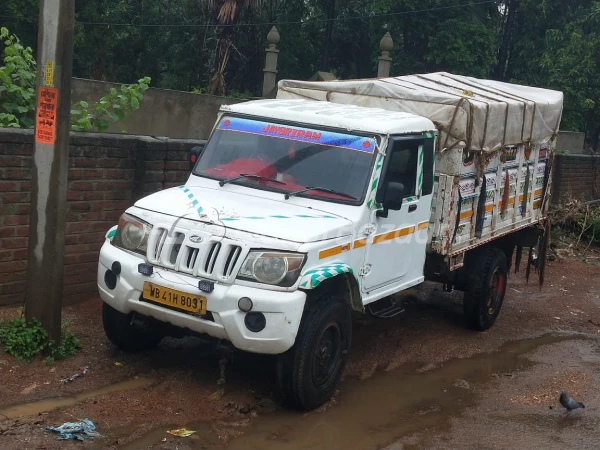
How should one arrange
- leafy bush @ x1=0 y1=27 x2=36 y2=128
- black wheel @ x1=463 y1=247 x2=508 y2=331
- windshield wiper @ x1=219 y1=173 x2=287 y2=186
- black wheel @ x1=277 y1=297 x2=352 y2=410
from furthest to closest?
black wheel @ x1=463 y1=247 x2=508 y2=331
leafy bush @ x1=0 y1=27 x2=36 y2=128
windshield wiper @ x1=219 y1=173 x2=287 y2=186
black wheel @ x1=277 y1=297 x2=352 y2=410

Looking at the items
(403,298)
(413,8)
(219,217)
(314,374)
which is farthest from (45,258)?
(413,8)

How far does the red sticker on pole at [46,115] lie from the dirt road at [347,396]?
1.59m

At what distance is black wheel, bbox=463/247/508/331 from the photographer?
8.02 m

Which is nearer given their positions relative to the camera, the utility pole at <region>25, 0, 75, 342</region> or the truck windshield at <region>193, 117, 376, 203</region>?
the utility pole at <region>25, 0, 75, 342</region>

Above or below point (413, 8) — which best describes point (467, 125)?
below

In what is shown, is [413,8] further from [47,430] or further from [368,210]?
[47,430]

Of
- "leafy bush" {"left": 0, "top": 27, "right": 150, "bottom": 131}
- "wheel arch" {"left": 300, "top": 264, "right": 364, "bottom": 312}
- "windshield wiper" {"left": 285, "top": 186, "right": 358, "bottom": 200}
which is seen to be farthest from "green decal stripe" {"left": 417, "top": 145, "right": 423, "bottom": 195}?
"leafy bush" {"left": 0, "top": 27, "right": 150, "bottom": 131}

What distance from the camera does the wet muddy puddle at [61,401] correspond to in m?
4.96

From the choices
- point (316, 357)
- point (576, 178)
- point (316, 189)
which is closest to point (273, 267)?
point (316, 357)

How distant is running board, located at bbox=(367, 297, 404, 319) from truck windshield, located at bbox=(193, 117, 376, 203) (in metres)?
1.01

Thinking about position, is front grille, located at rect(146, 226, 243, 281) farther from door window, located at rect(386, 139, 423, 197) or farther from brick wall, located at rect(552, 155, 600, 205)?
brick wall, located at rect(552, 155, 600, 205)

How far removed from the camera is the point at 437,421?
5.72m

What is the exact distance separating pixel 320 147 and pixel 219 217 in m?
1.13

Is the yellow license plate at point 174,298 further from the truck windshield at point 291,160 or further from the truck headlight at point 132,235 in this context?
the truck windshield at point 291,160
